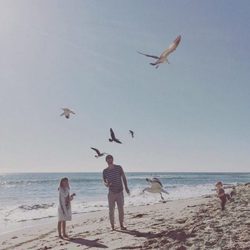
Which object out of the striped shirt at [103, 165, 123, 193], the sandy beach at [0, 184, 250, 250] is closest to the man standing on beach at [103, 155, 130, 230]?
the striped shirt at [103, 165, 123, 193]

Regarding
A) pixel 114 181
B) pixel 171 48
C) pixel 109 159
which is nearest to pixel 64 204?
pixel 114 181

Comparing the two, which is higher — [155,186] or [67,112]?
[67,112]

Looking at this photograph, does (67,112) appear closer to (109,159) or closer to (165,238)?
(109,159)

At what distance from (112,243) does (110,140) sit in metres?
2.57

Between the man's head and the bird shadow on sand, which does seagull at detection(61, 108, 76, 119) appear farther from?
the bird shadow on sand

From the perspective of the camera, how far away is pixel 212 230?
7.23m

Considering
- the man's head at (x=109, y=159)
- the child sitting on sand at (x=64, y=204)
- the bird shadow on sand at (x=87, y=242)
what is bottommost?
the bird shadow on sand at (x=87, y=242)

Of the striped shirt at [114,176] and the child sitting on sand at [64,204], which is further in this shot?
the child sitting on sand at [64,204]

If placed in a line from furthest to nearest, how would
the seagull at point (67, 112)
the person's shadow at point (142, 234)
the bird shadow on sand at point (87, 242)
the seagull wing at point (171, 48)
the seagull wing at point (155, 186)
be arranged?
the seagull at point (67, 112) → the seagull wing at point (155, 186) → the bird shadow on sand at point (87, 242) → the person's shadow at point (142, 234) → the seagull wing at point (171, 48)

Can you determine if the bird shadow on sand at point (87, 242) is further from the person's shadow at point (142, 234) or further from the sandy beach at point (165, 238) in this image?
the person's shadow at point (142, 234)

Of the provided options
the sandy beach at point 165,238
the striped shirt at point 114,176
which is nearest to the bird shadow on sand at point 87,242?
the sandy beach at point 165,238

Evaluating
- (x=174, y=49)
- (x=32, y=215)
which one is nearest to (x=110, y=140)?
(x=174, y=49)

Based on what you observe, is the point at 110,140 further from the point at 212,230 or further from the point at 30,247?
the point at 212,230

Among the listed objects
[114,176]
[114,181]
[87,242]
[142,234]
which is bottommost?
[87,242]
